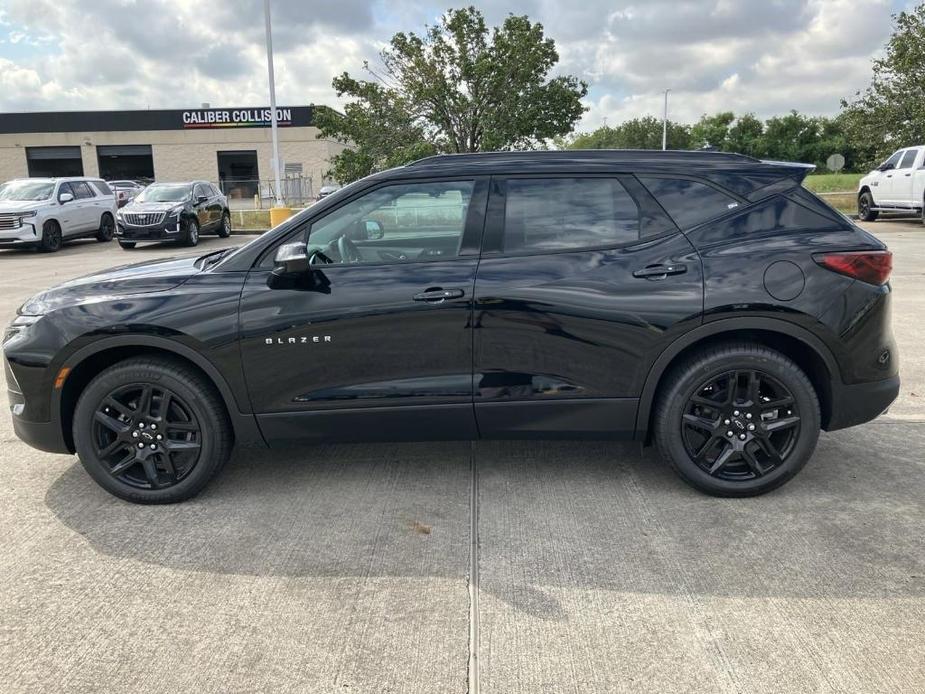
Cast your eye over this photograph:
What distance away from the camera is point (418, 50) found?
24.8 meters

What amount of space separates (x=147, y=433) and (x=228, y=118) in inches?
2038

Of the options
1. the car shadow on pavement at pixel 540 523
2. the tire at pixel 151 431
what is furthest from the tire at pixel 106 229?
the tire at pixel 151 431

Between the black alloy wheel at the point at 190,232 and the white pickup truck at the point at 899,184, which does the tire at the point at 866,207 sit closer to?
the white pickup truck at the point at 899,184

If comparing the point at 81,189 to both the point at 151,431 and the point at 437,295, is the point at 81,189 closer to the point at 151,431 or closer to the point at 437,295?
the point at 151,431

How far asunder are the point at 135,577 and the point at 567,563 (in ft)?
6.04

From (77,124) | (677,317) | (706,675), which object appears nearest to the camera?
(706,675)

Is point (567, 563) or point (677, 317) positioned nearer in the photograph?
point (567, 563)

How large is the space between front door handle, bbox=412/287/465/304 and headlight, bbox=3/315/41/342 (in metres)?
1.96

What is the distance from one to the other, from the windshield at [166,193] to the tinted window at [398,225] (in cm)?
1701

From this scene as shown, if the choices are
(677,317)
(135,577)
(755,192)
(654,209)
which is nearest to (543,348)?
(677,317)

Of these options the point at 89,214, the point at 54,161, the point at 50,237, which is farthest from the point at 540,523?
the point at 54,161

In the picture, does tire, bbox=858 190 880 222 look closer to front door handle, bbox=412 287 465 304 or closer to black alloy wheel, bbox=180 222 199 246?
black alloy wheel, bbox=180 222 199 246

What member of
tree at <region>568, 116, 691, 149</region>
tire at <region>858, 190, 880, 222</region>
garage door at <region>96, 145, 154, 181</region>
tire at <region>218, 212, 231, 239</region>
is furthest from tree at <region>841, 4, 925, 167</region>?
tree at <region>568, 116, 691, 149</region>

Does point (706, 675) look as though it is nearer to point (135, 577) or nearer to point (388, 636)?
point (388, 636)
